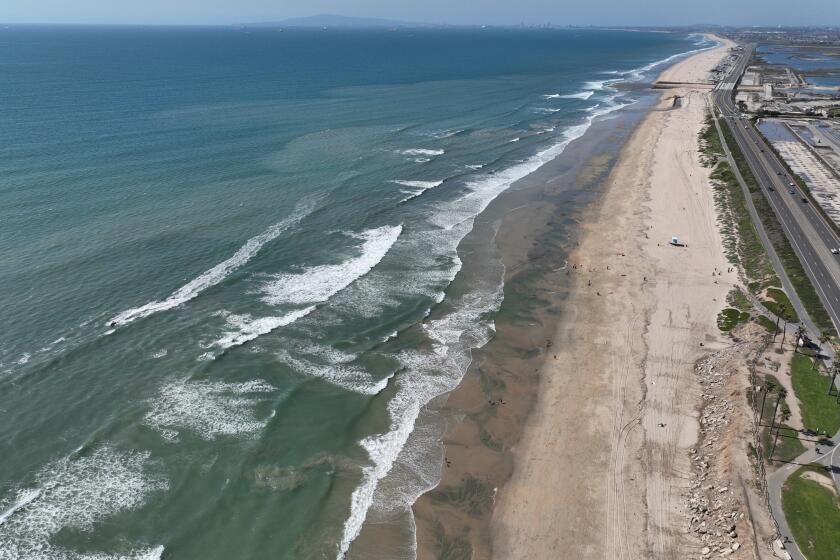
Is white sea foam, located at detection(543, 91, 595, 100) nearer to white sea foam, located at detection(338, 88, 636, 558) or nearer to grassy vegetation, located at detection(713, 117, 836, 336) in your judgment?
grassy vegetation, located at detection(713, 117, 836, 336)

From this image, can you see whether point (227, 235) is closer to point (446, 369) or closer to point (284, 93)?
point (446, 369)

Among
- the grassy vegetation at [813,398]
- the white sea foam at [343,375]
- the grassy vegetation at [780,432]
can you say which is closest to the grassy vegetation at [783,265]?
the grassy vegetation at [813,398]

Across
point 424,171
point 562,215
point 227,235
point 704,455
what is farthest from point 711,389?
point 424,171

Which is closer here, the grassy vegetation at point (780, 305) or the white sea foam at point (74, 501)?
the white sea foam at point (74, 501)

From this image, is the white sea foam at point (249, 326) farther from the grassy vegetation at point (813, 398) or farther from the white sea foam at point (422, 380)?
the grassy vegetation at point (813, 398)

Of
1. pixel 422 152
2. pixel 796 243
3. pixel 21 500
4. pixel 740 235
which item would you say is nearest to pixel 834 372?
pixel 796 243

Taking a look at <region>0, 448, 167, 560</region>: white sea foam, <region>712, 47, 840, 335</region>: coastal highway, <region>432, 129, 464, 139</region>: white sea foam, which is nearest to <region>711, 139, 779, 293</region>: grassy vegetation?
<region>712, 47, 840, 335</region>: coastal highway
